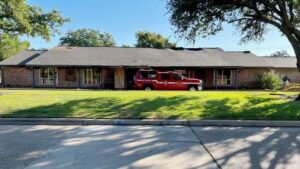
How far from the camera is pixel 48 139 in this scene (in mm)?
6758

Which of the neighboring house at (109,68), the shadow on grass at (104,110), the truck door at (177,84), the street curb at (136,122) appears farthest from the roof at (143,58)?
the street curb at (136,122)

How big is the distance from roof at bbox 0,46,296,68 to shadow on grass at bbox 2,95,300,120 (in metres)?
18.5

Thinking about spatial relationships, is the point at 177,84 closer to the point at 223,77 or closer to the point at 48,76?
the point at 223,77

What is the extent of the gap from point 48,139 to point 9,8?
12997 millimetres

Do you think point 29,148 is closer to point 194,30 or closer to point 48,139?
point 48,139

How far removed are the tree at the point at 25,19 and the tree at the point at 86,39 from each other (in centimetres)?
5277

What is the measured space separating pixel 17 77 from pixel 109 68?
9393mm

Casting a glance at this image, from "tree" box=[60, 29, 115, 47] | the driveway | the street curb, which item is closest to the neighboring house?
the street curb

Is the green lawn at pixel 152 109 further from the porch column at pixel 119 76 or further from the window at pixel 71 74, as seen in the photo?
the window at pixel 71 74

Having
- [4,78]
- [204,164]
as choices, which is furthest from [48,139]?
[4,78]

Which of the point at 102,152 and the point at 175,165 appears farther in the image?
the point at 102,152

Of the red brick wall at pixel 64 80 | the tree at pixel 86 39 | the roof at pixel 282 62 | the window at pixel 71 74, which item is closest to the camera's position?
the red brick wall at pixel 64 80

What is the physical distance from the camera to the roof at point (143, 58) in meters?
30.2

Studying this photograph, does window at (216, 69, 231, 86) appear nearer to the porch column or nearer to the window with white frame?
the window with white frame
